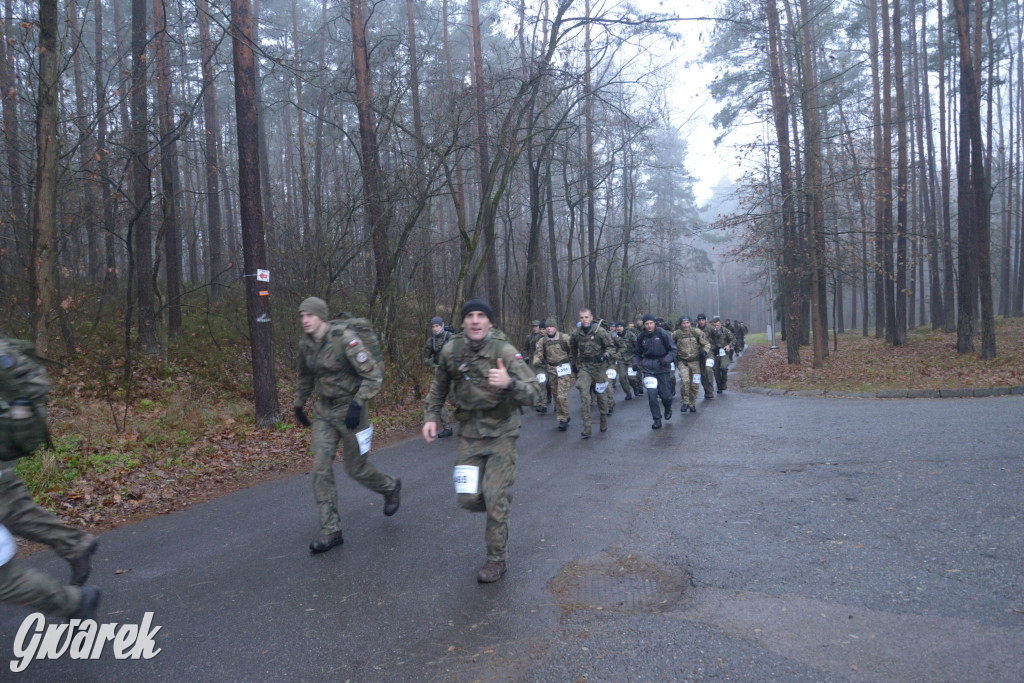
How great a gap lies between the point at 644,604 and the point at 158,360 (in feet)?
47.7

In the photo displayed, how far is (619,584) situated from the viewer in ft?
15.5

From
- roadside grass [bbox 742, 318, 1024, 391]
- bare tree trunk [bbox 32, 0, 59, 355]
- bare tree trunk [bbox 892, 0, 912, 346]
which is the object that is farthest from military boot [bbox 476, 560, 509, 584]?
bare tree trunk [bbox 892, 0, 912, 346]

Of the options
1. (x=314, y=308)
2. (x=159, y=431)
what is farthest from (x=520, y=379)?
(x=159, y=431)


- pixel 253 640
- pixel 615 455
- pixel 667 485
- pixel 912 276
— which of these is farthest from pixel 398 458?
pixel 912 276

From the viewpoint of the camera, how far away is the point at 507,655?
12.3 ft

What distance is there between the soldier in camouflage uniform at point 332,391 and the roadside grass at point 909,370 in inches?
553

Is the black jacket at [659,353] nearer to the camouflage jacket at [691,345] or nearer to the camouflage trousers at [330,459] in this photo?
the camouflage jacket at [691,345]

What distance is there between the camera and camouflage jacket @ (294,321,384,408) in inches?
231

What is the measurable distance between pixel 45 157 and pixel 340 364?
17.1 ft

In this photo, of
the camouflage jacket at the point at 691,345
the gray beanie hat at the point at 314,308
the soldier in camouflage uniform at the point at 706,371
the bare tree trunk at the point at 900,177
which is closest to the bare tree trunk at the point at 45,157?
the gray beanie hat at the point at 314,308

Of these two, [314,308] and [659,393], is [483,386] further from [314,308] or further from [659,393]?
[659,393]

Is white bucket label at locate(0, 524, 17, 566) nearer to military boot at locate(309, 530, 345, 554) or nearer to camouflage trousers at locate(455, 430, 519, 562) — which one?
military boot at locate(309, 530, 345, 554)

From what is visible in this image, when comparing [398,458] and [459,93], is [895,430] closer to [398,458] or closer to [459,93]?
[398,458]

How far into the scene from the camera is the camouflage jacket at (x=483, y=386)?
5129 mm
